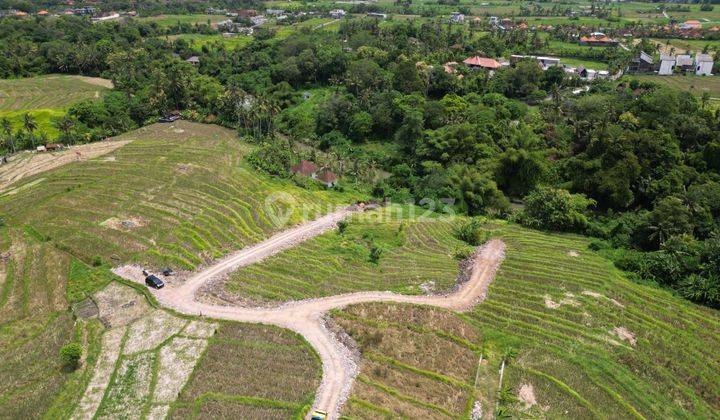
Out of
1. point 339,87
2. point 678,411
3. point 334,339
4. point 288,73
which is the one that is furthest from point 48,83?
point 678,411

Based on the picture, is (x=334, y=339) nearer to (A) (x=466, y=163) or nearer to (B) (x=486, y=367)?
(B) (x=486, y=367)

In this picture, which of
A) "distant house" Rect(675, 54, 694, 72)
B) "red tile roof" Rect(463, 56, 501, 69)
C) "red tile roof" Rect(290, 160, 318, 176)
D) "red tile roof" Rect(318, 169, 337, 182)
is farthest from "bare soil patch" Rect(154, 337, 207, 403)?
"distant house" Rect(675, 54, 694, 72)

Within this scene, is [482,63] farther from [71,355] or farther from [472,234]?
[71,355]

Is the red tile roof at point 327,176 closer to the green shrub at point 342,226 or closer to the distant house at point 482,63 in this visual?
the green shrub at point 342,226

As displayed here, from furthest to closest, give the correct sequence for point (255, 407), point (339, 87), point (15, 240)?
point (339, 87) < point (15, 240) < point (255, 407)

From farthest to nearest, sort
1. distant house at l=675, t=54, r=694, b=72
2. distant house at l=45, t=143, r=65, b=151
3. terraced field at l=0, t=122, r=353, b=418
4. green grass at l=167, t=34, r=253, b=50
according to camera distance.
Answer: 1. green grass at l=167, t=34, r=253, b=50
2. distant house at l=675, t=54, r=694, b=72
3. distant house at l=45, t=143, r=65, b=151
4. terraced field at l=0, t=122, r=353, b=418

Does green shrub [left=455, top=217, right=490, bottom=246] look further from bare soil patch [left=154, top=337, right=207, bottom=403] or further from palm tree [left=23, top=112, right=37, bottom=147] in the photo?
palm tree [left=23, top=112, right=37, bottom=147]
